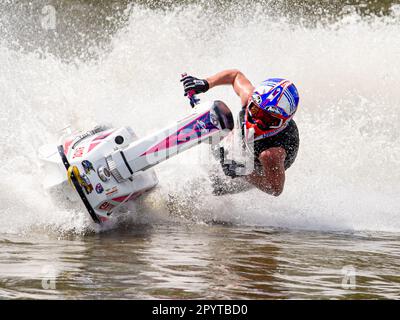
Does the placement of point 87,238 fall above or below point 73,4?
below

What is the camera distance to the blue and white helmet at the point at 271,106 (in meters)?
6.53

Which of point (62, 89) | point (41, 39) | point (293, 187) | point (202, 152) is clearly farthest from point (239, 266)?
point (41, 39)

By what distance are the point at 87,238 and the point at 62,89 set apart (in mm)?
4405

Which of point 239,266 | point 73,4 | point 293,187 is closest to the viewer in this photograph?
point 239,266

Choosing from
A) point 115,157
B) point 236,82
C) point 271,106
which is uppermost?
point 236,82

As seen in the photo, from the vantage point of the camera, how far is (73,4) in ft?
61.6

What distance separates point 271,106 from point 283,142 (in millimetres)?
607

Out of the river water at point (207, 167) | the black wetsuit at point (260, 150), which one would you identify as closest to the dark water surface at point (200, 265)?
the river water at point (207, 167)

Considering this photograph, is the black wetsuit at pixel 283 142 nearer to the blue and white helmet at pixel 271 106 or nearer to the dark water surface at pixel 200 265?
the blue and white helmet at pixel 271 106

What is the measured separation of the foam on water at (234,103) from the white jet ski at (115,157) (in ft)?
0.92

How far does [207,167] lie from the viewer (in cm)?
725

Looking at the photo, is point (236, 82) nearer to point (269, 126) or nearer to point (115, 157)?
point (269, 126)

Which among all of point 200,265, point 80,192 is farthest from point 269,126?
point 200,265
